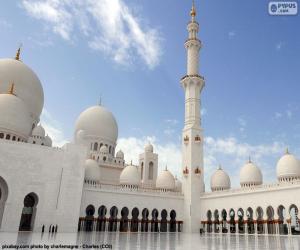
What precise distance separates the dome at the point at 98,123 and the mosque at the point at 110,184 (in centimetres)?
14

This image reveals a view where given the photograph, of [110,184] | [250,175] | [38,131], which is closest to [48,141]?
[38,131]

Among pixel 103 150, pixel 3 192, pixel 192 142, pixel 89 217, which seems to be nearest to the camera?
pixel 3 192

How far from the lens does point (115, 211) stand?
31.1 metres

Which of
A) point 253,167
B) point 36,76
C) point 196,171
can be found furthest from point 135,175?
point 36,76

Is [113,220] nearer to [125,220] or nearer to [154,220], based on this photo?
[125,220]

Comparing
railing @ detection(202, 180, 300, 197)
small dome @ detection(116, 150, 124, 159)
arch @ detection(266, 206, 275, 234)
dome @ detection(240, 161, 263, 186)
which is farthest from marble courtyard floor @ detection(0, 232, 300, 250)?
small dome @ detection(116, 150, 124, 159)

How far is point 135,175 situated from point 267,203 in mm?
13511

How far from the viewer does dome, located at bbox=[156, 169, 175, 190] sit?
33.9m

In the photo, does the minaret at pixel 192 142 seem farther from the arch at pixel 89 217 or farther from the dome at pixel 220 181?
the arch at pixel 89 217

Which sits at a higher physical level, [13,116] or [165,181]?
[13,116]

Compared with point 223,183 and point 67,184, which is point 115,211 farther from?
point 223,183

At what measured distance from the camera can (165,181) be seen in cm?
3409

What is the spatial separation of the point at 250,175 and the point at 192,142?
23.7ft

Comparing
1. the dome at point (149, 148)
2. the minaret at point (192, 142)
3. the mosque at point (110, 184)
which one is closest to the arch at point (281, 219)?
the mosque at point (110, 184)
